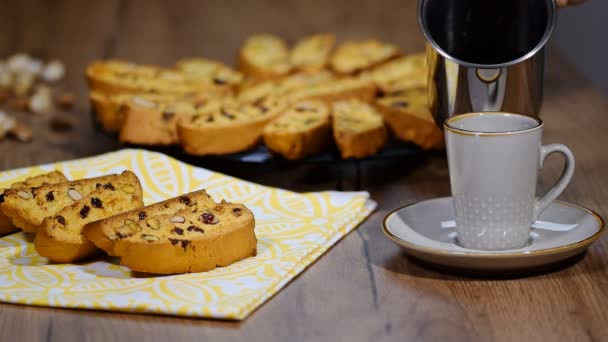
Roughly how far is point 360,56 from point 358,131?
2.98 ft

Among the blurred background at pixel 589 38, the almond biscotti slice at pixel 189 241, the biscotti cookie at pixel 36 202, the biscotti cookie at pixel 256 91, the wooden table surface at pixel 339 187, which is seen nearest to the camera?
the wooden table surface at pixel 339 187

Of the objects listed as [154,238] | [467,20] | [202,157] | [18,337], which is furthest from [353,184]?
[18,337]

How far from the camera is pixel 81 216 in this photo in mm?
1303

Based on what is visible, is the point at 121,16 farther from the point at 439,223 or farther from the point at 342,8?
the point at 439,223

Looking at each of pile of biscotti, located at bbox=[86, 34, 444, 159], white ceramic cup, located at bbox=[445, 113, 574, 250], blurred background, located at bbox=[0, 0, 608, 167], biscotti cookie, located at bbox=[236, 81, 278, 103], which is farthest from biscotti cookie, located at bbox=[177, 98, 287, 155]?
blurred background, located at bbox=[0, 0, 608, 167]

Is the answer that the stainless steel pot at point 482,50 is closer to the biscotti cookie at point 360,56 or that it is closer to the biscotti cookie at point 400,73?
the biscotti cookie at point 400,73

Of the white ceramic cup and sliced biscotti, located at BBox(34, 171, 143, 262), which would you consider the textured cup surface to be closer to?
the white ceramic cup

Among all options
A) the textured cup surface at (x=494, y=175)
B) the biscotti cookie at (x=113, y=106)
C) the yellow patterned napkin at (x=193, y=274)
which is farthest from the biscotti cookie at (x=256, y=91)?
the textured cup surface at (x=494, y=175)

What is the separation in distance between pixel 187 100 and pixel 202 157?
22cm

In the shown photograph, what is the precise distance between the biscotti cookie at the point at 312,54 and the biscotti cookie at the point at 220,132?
27.0 inches

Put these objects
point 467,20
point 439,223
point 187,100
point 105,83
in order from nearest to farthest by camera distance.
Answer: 1. point 439,223
2. point 467,20
3. point 187,100
4. point 105,83

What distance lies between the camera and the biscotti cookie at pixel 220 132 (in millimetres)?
1726

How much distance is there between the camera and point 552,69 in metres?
2.71

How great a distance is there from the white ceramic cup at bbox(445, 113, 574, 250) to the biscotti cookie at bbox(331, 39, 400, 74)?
1.21m
